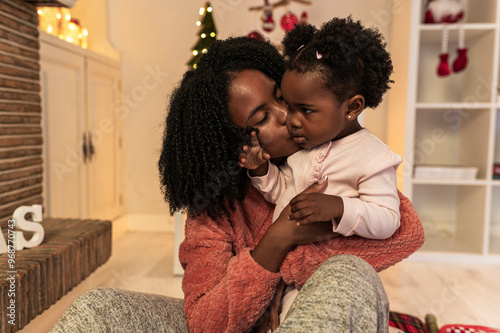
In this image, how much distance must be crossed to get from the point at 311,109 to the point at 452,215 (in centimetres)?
238

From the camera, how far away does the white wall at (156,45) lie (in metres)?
2.70

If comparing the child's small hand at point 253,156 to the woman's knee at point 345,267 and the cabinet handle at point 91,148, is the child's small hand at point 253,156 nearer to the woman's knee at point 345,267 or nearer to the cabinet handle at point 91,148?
the woman's knee at point 345,267

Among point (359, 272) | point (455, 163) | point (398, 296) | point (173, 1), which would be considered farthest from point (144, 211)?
point (359, 272)

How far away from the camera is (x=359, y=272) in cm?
55

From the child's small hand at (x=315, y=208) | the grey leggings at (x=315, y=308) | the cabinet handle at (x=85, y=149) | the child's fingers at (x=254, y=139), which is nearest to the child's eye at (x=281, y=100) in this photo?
the child's fingers at (x=254, y=139)

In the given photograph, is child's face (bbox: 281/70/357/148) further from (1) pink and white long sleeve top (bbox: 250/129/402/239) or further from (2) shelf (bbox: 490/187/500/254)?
(2) shelf (bbox: 490/187/500/254)

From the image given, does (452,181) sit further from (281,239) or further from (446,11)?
(281,239)

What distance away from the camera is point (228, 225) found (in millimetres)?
788

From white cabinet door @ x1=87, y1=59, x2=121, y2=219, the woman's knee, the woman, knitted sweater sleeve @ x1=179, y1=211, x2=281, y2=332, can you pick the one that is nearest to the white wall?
white cabinet door @ x1=87, y1=59, x2=121, y2=219

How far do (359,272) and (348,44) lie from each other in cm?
42

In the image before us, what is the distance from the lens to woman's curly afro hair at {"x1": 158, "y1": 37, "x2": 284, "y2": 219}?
76 cm

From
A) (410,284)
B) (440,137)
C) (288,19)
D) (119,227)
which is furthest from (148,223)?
(440,137)

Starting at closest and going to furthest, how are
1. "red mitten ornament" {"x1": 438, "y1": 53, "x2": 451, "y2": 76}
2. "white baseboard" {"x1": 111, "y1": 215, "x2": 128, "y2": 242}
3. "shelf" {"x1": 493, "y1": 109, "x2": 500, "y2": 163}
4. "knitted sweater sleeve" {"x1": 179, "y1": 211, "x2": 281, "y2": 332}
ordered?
"knitted sweater sleeve" {"x1": 179, "y1": 211, "x2": 281, "y2": 332}, "red mitten ornament" {"x1": 438, "y1": 53, "x2": 451, "y2": 76}, "shelf" {"x1": 493, "y1": 109, "x2": 500, "y2": 163}, "white baseboard" {"x1": 111, "y1": 215, "x2": 128, "y2": 242}

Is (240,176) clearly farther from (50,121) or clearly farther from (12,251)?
(50,121)
